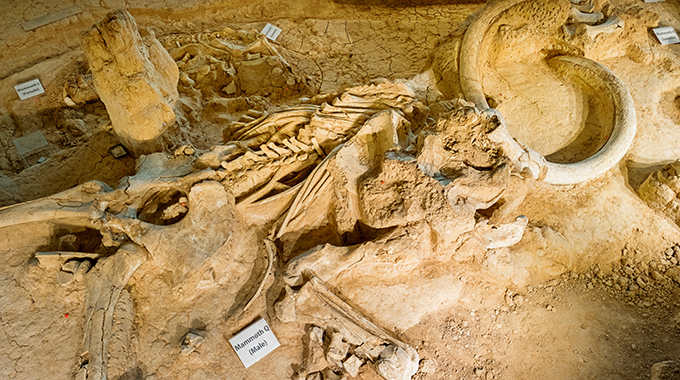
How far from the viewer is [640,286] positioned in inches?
127

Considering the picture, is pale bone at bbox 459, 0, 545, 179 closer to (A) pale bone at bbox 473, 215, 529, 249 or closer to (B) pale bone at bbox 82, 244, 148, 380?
(A) pale bone at bbox 473, 215, 529, 249

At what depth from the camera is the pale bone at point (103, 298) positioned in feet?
8.41

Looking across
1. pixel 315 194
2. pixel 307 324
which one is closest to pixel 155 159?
pixel 315 194

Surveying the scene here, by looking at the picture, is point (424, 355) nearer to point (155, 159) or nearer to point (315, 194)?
point (315, 194)

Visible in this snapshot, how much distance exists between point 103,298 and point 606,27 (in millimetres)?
5347

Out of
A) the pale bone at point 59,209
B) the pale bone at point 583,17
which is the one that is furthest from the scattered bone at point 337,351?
the pale bone at point 583,17

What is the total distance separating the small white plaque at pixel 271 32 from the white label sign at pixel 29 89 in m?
2.85

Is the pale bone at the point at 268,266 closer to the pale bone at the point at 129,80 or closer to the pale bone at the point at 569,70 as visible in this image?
the pale bone at the point at 129,80

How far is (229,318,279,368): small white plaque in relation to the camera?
277cm

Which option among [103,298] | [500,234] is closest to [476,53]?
[500,234]

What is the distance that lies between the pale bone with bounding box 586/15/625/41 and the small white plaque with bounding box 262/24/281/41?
12.9 ft

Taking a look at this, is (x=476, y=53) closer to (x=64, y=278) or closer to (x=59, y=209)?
(x=59, y=209)

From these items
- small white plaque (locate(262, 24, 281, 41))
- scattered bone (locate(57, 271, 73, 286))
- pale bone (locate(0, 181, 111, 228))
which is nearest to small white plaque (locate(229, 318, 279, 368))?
scattered bone (locate(57, 271, 73, 286))

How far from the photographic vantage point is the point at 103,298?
274cm
